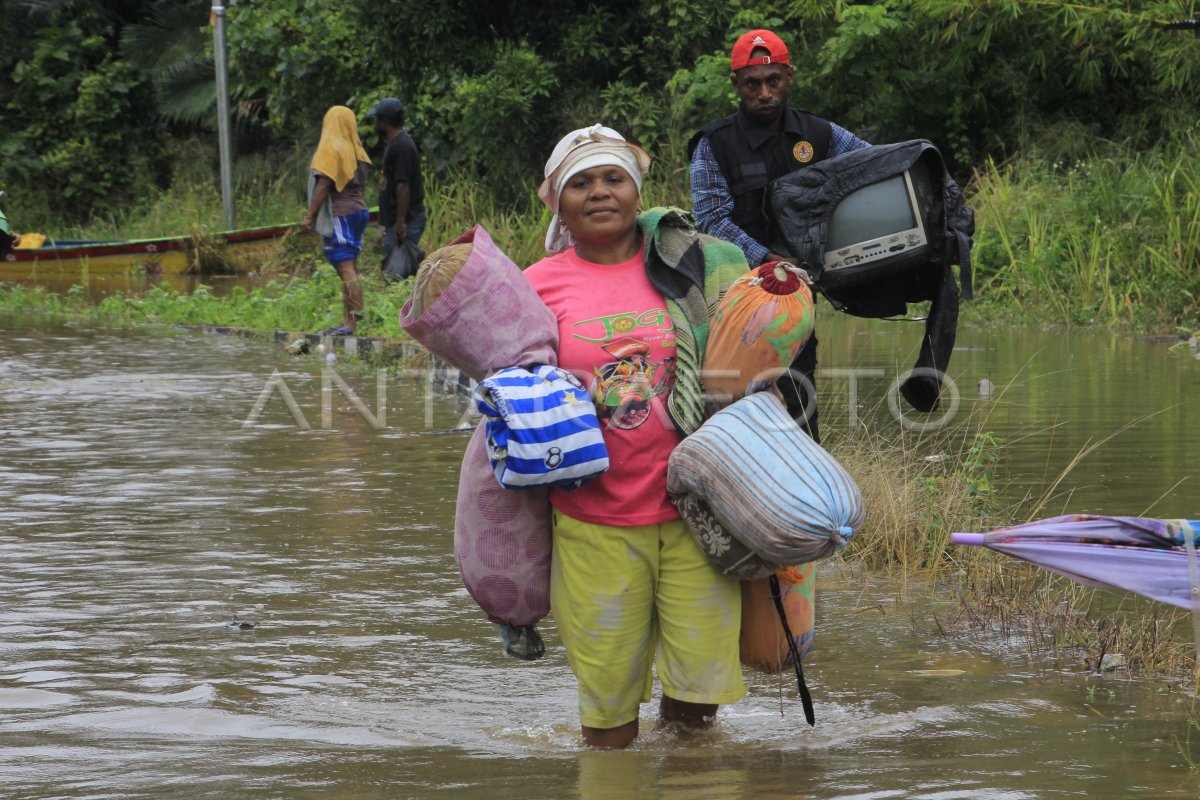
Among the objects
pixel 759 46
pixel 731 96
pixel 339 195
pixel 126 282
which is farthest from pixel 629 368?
pixel 126 282

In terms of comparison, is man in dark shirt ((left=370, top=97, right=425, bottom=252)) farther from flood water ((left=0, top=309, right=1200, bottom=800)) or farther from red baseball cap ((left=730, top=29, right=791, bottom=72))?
red baseball cap ((left=730, top=29, right=791, bottom=72))

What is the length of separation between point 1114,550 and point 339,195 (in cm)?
1081

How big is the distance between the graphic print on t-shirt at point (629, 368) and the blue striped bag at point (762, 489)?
18cm

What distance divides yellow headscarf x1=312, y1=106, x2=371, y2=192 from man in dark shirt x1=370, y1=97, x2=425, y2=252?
1.00 metres

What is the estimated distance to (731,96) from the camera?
19.4 meters

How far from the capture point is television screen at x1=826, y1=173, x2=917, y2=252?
208 inches

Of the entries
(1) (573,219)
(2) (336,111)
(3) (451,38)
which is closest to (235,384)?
(2) (336,111)

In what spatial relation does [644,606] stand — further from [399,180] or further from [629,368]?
[399,180]

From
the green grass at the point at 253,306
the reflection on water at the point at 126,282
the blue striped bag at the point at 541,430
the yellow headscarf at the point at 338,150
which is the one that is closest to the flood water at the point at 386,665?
the blue striped bag at the point at 541,430

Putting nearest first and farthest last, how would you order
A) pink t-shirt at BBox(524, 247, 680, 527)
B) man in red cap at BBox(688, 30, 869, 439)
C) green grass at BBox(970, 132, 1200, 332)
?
pink t-shirt at BBox(524, 247, 680, 527) < man in red cap at BBox(688, 30, 869, 439) < green grass at BBox(970, 132, 1200, 332)

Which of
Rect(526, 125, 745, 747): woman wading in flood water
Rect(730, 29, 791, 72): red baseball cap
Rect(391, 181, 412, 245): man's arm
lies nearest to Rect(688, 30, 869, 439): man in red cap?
Rect(730, 29, 791, 72): red baseball cap

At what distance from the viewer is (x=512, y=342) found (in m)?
4.13

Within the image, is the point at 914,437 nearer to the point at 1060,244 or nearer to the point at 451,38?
the point at 1060,244

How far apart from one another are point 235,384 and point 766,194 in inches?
291
